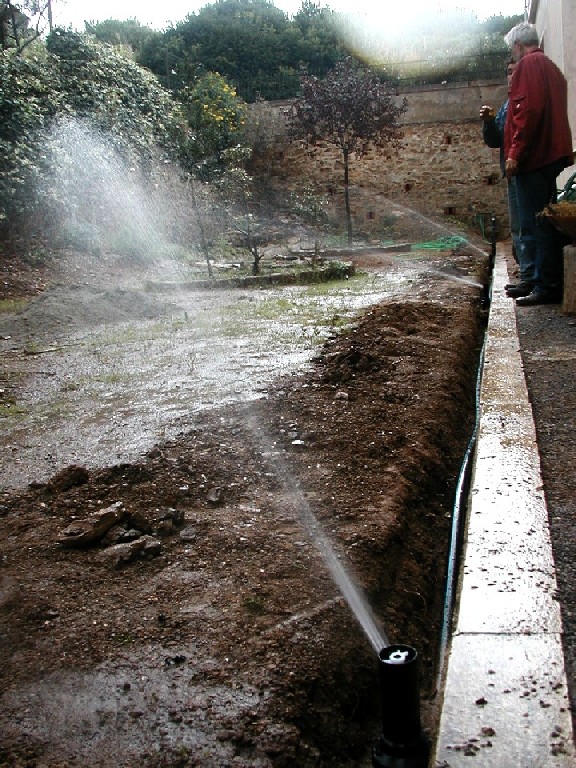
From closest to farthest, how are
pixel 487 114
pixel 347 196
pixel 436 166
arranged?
pixel 487 114, pixel 347 196, pixel 436 166

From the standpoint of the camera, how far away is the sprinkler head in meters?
1.42

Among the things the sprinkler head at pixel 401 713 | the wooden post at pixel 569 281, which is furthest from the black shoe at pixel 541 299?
the sprinkler head at pixel 401 713

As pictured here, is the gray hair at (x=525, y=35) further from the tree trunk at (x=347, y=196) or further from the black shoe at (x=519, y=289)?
the tree trunk at (x=347, y=196)

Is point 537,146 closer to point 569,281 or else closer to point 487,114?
point 487,114

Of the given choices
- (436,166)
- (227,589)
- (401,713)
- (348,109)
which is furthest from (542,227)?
(436,166)

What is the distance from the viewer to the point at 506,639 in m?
1.60

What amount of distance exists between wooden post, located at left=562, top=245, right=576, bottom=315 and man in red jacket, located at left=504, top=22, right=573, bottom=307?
53 centimetres

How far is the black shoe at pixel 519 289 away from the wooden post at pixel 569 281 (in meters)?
0.74

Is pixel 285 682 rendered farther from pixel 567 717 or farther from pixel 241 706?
A: pixel 567 717

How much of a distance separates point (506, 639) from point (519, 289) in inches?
190

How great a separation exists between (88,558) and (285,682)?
2.71 ft

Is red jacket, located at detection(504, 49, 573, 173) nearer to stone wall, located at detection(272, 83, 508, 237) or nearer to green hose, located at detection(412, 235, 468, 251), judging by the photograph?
green hose, located at detection(412, 235, 468, 251)

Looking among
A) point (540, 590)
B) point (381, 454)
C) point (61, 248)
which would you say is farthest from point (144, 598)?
point (61, 248)

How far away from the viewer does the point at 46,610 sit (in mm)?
1914
